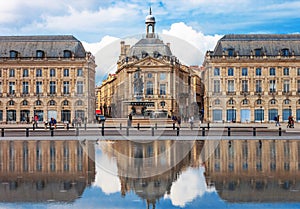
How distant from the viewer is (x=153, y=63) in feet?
319

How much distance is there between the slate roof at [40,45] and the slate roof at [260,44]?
2369 cm

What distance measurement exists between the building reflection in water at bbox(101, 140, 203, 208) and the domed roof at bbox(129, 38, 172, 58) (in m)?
74.2

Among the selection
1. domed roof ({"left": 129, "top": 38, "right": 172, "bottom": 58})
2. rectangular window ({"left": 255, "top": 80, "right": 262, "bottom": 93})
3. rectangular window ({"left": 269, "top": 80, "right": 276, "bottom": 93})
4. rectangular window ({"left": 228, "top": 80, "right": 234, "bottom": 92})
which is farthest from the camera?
domed roof ({"left": 129, "top": 38, "right": 172, "bottom": 58})

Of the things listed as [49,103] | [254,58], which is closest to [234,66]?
[254,58]

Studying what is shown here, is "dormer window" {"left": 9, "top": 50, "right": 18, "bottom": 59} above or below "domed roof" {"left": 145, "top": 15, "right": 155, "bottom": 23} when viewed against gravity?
below

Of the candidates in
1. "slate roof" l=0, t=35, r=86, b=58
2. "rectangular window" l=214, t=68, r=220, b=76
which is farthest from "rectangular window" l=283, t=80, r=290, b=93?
"slate roof" l=0, t=35, r=86, b=58

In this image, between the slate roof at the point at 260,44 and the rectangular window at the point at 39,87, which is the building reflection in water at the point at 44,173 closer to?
the rectangular window at the point at 39,87

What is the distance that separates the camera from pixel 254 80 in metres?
83.5

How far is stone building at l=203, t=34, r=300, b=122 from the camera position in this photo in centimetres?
8238

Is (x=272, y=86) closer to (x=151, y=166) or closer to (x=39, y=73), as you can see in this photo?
(x=39, y=73)

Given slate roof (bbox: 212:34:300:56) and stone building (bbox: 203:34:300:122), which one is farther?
slate roof (bbox: 212:34:300:56)

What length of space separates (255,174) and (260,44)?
6938 centimetres

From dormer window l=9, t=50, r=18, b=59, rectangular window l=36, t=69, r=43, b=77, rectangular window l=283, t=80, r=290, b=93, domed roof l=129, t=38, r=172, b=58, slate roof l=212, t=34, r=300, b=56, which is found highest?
domed roof l=129, t=38, r=172, b=58

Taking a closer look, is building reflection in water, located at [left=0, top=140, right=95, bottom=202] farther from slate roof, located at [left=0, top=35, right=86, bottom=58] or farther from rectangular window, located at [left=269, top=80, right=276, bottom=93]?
rectangular window, located at [left=269, top=80, right=276, bottom=93]
